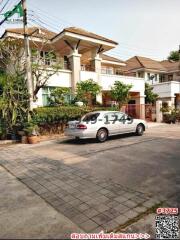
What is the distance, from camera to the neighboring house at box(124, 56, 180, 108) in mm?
26422

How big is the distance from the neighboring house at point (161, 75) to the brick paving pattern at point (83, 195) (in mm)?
21857

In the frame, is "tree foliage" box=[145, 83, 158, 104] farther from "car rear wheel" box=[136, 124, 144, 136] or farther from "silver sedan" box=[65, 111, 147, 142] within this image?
"silver sedan" box=[65, 111, 147, 142]

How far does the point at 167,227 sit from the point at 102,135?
7472 millimetres

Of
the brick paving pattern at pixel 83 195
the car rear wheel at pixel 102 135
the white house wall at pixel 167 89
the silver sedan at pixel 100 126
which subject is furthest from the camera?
the white house wall at pixel 167 89

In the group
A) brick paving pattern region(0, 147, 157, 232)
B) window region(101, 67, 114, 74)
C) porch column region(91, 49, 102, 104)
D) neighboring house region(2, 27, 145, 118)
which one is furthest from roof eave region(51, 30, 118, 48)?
brick paving pattern region(0, 147, 157, 232)

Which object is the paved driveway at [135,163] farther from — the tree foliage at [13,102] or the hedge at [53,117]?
the tree foliage at [13,102]

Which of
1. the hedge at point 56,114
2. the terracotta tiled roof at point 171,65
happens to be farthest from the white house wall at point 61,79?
the terracotta tiled roof at point 171,65

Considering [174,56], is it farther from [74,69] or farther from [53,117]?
[53,117]

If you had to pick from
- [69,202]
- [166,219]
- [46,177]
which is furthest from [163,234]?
[46,177]

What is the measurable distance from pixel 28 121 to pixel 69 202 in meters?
8.53

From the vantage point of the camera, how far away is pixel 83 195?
15.0 ft

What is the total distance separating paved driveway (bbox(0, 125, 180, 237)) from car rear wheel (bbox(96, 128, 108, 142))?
146 centimetres

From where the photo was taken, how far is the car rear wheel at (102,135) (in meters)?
10.6

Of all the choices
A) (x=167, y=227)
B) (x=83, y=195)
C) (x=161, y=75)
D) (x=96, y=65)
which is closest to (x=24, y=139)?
(x=83, y=195)
